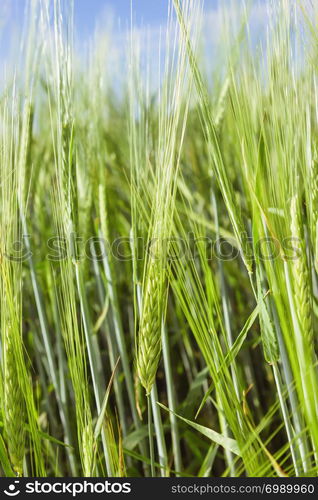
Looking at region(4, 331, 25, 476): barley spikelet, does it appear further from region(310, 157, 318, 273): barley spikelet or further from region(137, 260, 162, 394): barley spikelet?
region(310, 157, 318, 273): barley spikelet

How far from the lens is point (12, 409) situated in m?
0.68

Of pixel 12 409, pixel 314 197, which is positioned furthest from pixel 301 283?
pixel 12 409

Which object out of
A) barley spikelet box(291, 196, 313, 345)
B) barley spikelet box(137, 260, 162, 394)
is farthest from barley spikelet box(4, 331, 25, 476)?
barley spikelet box(291, 196, 313, 345)

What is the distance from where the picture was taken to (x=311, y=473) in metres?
0.64

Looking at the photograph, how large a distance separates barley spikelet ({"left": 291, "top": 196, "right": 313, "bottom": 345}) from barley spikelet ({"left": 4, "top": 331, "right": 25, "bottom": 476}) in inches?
13.8

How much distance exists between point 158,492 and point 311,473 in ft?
0.66

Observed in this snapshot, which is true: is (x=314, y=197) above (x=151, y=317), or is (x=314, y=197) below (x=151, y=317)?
above

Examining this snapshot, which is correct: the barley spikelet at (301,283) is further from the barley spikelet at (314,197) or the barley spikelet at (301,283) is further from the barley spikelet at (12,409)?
the barley spikelet at (12,409)

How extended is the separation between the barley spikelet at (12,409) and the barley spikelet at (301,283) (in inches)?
13.8

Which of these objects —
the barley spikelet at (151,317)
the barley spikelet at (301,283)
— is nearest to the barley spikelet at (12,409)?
the barley spikelet at (151,317)

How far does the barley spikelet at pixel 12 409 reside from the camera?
67 centimetres

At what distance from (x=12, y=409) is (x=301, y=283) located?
0.38 m

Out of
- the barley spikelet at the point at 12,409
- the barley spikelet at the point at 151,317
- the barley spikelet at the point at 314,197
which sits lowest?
the barley spikelet at the point at 12,409

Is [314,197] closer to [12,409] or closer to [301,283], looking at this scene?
[301,283]
